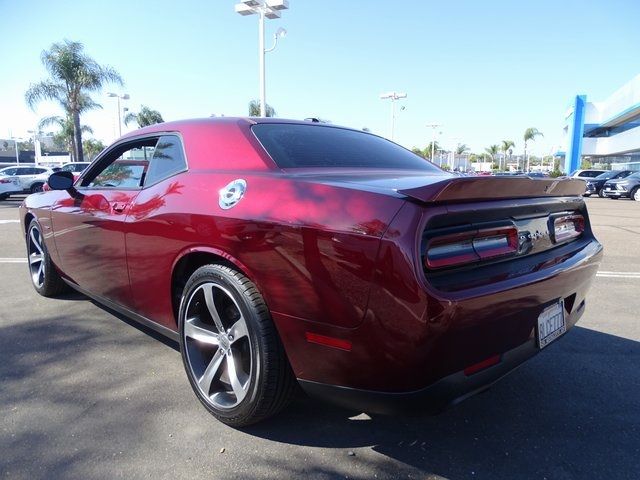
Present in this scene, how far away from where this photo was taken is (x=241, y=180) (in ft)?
7.97

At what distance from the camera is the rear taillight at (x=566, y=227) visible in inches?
103

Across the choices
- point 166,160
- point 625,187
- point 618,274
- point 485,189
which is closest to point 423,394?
point 485,189

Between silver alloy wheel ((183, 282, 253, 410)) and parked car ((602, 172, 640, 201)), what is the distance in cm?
2580

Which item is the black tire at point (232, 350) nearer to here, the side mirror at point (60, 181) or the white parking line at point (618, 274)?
the side mirror at point (60, 181)

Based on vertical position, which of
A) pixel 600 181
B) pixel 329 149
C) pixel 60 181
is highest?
pixel 329 149

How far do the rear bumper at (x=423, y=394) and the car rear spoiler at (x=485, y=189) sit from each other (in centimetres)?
70

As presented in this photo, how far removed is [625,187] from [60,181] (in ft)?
84.8

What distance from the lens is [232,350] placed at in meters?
2.46

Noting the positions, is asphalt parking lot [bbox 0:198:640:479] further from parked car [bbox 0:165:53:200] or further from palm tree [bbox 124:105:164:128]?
palm tree [bbox 124:105:164:128]

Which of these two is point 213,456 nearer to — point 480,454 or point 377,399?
point 377,399

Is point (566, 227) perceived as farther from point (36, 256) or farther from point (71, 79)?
point (71, 79)

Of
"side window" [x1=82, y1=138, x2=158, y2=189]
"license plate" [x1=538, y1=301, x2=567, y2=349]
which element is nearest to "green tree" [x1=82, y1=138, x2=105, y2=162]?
"side window" [x1=82, y1=138, x2=158, y2=189]

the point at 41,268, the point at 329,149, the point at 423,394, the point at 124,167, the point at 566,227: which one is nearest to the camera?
the point at 423,394

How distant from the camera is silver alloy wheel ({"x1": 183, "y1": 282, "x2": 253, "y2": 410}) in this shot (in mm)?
2404
